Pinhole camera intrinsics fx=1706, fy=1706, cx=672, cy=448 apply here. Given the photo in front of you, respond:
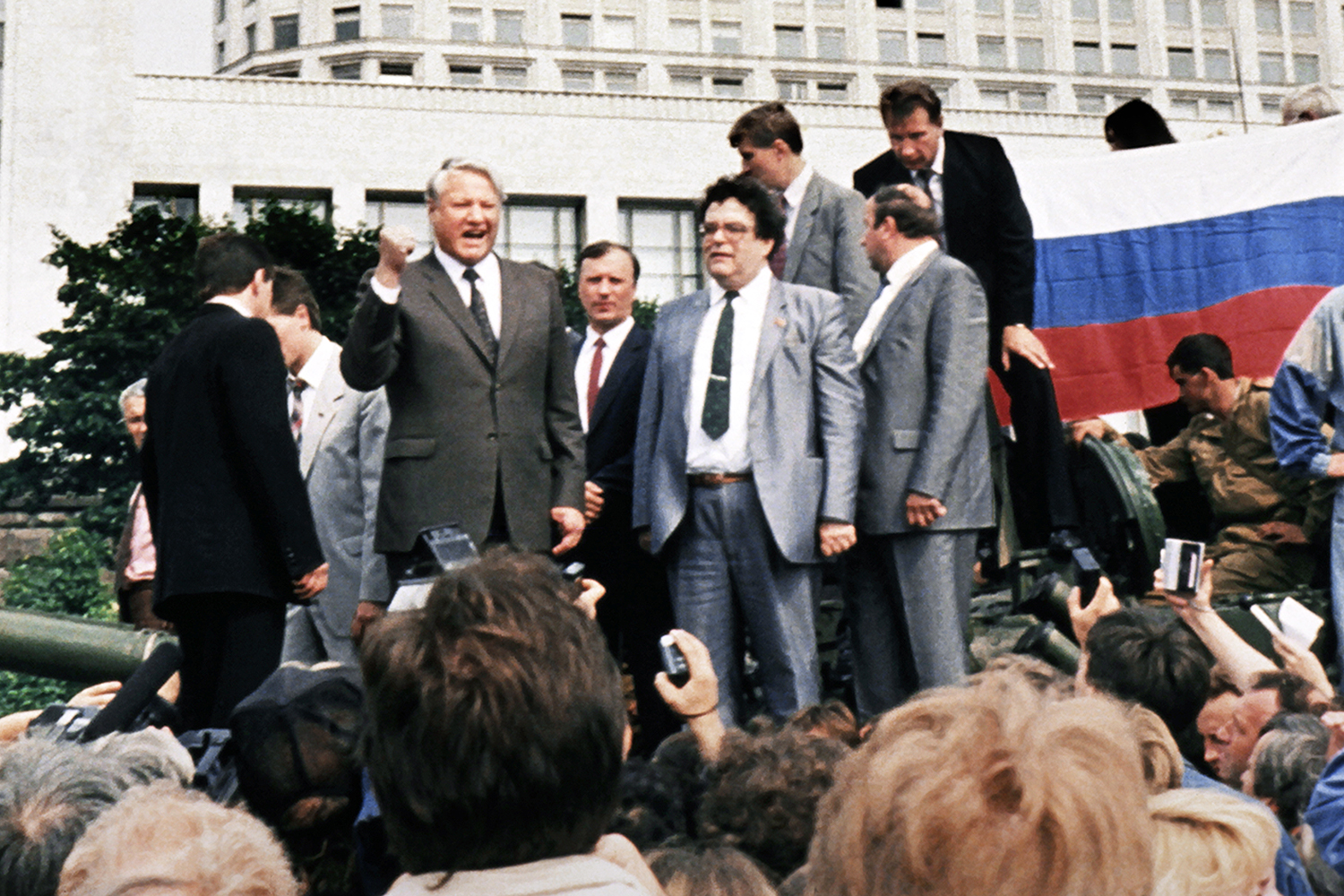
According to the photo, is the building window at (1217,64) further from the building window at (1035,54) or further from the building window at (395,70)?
the building window at (395,70)

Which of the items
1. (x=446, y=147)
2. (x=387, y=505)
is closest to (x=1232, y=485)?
(x=387, y=505)

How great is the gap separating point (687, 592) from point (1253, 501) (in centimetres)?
281

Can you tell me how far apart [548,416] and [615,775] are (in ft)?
11.5

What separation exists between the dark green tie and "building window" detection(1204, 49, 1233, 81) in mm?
78064

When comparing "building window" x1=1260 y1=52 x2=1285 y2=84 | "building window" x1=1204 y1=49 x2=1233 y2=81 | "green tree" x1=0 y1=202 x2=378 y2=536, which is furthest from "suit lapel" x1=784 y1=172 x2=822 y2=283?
"building window" x1=1260 y1=52 x2=1285 y2=84

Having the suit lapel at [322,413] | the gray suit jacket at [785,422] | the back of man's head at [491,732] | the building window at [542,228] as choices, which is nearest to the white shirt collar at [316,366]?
the suit lapel at [322,413]

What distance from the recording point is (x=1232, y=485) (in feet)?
23.1

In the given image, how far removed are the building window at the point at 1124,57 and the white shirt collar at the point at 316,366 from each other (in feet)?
247

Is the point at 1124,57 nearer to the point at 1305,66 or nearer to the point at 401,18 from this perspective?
the point at 1305,66

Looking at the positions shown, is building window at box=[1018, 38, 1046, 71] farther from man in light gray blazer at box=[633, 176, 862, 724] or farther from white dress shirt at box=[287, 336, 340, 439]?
man in light gray blazer at box=[633, 176, 862, 724]

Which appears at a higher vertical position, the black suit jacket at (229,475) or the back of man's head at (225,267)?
the back of man's head at (225,267)

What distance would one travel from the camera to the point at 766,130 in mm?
6402

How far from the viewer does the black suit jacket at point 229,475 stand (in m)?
4.89

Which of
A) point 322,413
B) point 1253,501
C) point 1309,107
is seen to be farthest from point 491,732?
point 1309,107
